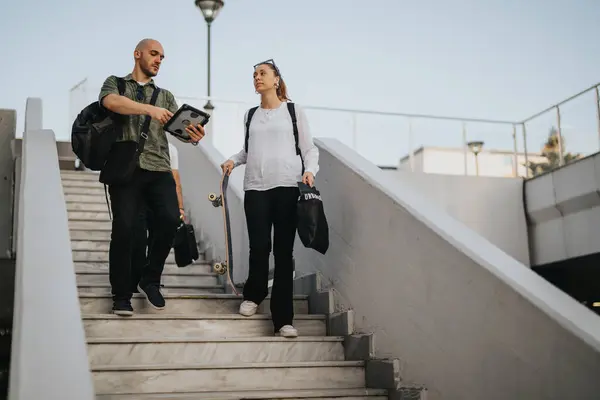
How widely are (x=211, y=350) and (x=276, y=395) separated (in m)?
0.56

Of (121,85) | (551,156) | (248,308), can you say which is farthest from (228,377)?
(551,156)

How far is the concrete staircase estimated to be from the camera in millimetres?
3252

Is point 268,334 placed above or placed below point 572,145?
below

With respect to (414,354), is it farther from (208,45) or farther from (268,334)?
(208,45)

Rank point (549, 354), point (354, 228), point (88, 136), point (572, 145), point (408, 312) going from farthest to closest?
1. point (572, 145)
2. point (354, 228)
3. point (88, 136)
4. point (408, 312)
5. point (549, 354)

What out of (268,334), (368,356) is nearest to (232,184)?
(268,334)

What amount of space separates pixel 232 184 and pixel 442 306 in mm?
A: 2969

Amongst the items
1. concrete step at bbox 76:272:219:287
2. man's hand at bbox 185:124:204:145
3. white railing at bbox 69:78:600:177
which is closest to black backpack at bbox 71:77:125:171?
man's hand at bbox 185:124:204:145

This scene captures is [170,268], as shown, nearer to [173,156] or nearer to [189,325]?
[189,325]

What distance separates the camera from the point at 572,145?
10961 millimetres

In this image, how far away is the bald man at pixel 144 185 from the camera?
379 centimetres

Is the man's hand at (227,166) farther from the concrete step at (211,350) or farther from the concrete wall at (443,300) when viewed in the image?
the concrete step at (211,350)

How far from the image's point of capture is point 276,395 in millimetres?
3195

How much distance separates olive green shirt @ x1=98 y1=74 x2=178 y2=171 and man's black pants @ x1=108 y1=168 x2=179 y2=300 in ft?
0.18
